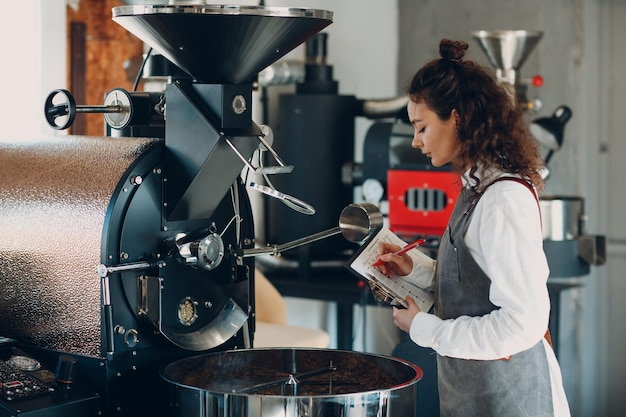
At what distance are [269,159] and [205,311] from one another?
7.34ft

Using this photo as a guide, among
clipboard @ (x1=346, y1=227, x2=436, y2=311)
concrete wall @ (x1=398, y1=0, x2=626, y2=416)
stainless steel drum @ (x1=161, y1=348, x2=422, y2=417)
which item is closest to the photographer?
stainless steel drum @ (x1=161, y1=348, x2=422, y2=417)

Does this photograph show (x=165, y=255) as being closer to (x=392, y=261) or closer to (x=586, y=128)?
(x=392, y=261)

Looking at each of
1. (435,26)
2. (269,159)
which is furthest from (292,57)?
(435,26)

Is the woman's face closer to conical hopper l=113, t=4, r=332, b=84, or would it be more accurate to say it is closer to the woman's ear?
the woman's ear

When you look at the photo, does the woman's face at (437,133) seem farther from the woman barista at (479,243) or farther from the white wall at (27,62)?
the white wall at (27,62)

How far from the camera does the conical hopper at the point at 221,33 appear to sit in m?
1.93

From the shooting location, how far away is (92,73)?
5.19 metres

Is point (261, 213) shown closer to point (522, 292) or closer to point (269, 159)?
point (269, 159)

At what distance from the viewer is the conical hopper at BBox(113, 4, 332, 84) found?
1.93m

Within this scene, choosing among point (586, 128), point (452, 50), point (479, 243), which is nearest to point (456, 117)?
point (452, 50)

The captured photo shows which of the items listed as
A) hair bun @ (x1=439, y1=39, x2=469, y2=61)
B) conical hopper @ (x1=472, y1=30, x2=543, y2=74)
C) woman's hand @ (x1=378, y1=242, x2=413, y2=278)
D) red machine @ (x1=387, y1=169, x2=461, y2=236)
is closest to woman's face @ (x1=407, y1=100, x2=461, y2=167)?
hair bun @ (x1=439, y1=39, x2=469, y2=61)

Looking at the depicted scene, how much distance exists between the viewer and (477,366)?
2.19m

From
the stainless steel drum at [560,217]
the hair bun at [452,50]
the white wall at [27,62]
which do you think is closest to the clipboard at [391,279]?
the hair bun at [452,50]

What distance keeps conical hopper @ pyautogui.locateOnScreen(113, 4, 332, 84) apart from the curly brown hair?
29cm
